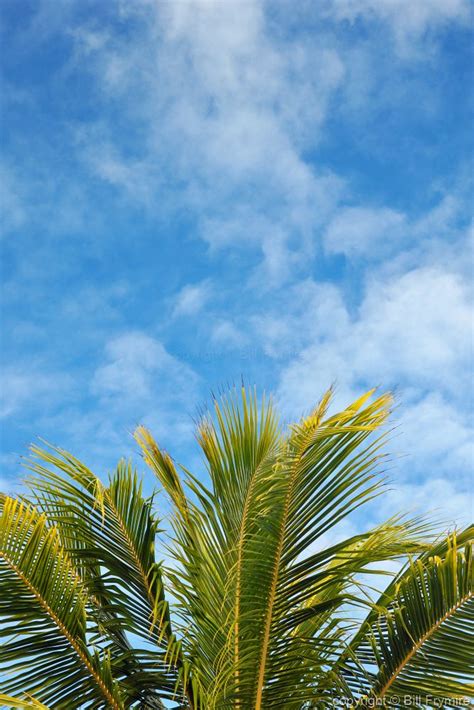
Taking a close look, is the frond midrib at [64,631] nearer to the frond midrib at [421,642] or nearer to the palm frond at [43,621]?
the palm frond at [43,621]

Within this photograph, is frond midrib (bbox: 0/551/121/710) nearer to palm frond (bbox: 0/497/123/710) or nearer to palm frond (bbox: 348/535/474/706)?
palm frond (bbox: 0/497/123/710)

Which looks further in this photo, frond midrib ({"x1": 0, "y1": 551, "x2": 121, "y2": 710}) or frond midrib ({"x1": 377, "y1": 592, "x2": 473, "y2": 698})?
frond midrib ({"x1": 0, "y1": 551, "x2": 121, "y2": 710})

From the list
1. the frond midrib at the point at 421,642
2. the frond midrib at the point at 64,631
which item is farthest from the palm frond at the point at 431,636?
the frond midrib at the point at 64,631

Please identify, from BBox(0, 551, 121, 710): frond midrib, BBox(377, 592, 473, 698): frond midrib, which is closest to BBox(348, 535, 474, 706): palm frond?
BBox(377, 592, 473, 698): frond midrib

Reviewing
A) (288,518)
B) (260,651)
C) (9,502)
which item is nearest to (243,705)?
(260,651)

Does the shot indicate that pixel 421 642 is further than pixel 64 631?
No

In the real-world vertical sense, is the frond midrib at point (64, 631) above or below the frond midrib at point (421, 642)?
above

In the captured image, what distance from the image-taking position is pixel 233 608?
4.51 m

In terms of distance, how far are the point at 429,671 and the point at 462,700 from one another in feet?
0.76

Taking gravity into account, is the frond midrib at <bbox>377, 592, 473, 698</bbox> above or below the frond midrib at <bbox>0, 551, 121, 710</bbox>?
below

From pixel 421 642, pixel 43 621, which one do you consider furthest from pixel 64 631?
pixel 421 642

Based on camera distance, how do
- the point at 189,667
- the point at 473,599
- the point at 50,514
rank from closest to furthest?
the point at 473,599
the point at 189,667
the point at 50,514

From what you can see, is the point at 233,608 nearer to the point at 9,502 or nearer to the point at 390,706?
the point at 390,706

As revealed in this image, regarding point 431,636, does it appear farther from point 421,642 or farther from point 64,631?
point 64,631
